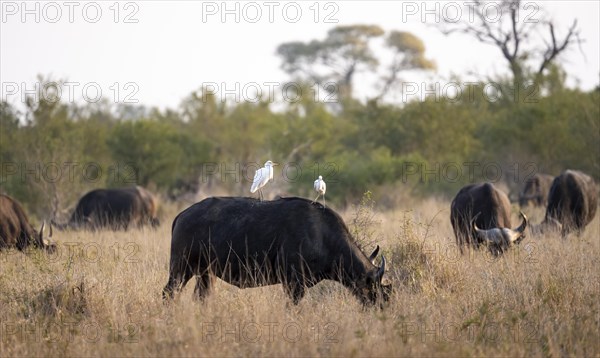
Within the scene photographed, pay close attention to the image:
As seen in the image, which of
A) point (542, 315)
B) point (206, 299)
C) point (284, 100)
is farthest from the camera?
point (284, 100)

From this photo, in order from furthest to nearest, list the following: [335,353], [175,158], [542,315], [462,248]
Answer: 1. [175,158]
2. [462,248]
3. [542,315]
4. [335,353]

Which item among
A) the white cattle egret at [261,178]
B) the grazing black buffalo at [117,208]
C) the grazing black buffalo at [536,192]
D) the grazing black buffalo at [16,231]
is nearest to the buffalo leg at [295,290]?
the white cattle egret at [261,178]

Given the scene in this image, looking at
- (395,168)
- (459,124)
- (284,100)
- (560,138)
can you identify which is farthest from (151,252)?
(284,100)

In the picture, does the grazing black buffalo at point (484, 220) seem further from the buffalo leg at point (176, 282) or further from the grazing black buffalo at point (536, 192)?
the grazing black buffalo at point (536, 192)

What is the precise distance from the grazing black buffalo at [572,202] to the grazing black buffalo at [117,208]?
782cm

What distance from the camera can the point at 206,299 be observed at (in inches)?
283

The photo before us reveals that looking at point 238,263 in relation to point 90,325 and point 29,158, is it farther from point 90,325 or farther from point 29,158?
point 29,158

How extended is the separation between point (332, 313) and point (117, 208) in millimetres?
12069

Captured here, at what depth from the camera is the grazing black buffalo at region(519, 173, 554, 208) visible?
64.0ft

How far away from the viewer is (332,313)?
6801 millimetres

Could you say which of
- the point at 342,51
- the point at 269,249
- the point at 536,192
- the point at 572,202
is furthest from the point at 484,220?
the point at 342,51

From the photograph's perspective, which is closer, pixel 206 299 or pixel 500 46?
pixel 206 299

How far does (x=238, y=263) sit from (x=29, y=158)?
45.5 ft

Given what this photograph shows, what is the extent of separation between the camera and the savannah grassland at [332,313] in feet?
19.3
